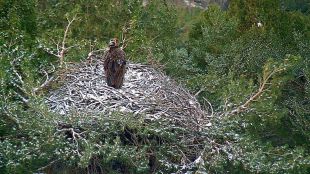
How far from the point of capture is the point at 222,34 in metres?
9.29

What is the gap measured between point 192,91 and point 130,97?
3.83ft

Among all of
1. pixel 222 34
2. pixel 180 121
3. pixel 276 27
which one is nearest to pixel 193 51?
pixel 222 34

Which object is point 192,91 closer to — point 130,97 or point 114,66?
point 114,66

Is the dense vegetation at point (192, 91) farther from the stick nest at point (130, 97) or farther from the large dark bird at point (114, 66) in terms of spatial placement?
the large dark bird at point (114, 66)

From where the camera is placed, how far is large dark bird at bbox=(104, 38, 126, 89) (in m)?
6.55

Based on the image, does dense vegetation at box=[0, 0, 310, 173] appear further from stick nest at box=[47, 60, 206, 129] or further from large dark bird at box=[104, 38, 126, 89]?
large dark bird at box=[104, 38, 126, 89]

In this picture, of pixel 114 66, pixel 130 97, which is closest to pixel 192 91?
pixel 114 66

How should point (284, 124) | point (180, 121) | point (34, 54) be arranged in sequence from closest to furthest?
point (180, 121) < point (34, 54) < point (284, 124)

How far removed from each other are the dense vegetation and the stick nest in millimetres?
141

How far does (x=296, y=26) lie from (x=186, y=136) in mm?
4029

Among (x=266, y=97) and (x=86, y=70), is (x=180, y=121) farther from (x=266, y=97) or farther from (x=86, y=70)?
(x=86, y=70)

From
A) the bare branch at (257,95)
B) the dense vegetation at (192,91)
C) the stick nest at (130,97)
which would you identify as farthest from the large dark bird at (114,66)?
the bare branch at (257,95)

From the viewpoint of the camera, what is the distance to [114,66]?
6699 millimetres

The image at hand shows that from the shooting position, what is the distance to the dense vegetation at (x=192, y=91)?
5727 mm
